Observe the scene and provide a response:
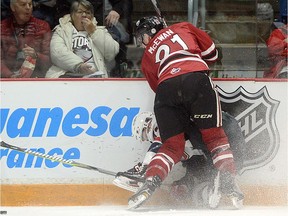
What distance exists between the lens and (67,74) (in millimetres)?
6195

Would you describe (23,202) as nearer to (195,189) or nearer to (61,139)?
(61,139)

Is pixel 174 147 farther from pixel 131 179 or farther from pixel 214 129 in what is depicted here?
pixel 131 179

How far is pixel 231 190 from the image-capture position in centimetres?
579

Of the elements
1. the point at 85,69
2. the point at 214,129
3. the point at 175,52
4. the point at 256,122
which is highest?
the point at 175,52

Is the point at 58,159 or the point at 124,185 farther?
the point at 58,159

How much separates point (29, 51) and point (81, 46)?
0.33 meters

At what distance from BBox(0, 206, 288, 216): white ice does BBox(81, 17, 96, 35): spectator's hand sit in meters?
1.10

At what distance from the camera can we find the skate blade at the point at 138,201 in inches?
225

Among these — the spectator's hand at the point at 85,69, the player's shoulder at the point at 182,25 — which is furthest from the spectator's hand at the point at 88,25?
the player's shoulder at the point at 182,25

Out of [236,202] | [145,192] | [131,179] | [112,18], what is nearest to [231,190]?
[236,202]

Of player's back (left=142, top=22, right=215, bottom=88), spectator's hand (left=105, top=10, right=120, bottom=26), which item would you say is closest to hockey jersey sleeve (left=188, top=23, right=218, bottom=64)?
player's back (left=142, top=22, right=215, bottom=88)

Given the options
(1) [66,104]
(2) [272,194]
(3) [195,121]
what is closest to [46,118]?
(1) [66,104]

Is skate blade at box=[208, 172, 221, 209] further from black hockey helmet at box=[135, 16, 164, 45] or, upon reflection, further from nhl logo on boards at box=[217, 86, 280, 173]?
black hockey helmet at box=[135, 16, 164, 45]

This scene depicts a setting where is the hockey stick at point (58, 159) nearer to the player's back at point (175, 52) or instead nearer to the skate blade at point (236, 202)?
the player's back at point (175, 52)
